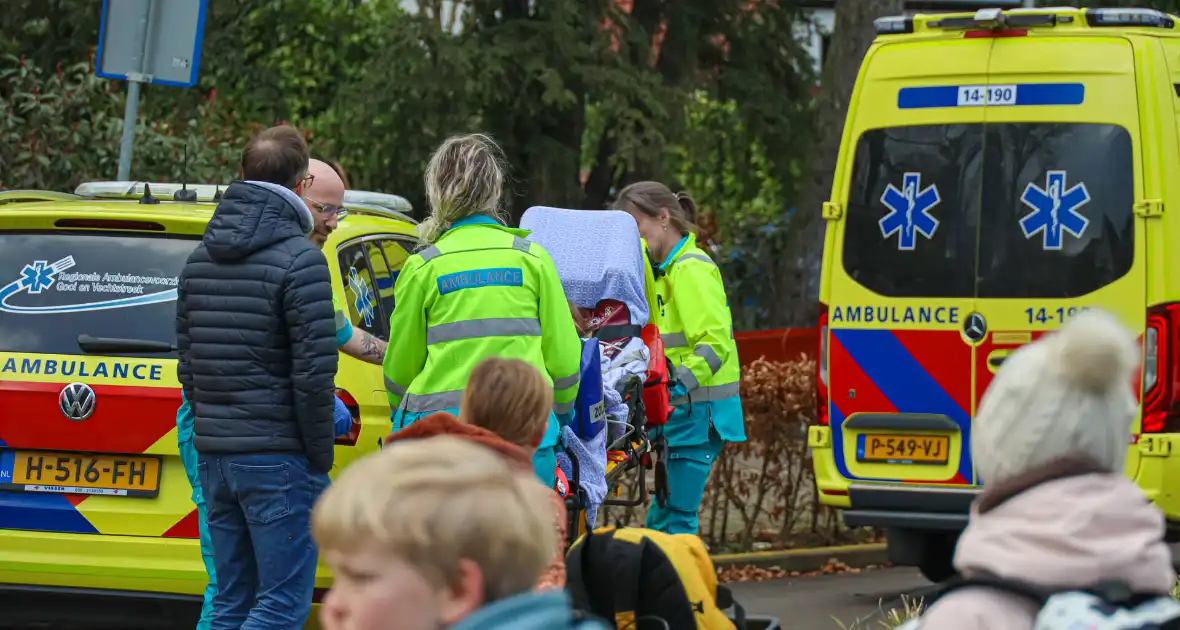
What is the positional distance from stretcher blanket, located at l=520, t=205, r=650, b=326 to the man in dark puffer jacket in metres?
1.68

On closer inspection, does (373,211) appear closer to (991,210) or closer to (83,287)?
(83,287)

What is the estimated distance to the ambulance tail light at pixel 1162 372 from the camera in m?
7.15

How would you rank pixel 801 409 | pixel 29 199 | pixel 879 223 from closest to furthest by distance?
pixel 29 199, pixel 879 223, pixel 801 409

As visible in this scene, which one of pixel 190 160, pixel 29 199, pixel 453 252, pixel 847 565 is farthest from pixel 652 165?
pixel 453 252

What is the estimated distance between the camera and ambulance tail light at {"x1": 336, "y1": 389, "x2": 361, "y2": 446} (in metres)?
5.88

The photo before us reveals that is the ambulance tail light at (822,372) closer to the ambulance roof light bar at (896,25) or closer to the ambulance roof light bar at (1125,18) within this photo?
the ambulance roof light bar at (896,25)

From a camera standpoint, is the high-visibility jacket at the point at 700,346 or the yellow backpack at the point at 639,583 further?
the high-visibility jacket at the point at 700,346

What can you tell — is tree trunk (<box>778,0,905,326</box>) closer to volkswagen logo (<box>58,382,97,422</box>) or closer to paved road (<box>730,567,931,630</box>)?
paved road (<box>730,567,931,630</box>)

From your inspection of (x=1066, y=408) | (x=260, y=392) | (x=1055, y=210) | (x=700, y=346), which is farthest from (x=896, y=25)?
(x=1066, y=408)

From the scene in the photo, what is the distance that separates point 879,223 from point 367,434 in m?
2.98

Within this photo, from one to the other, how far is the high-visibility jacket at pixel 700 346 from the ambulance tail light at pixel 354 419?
1799 millimetres

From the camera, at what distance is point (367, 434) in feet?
19.4

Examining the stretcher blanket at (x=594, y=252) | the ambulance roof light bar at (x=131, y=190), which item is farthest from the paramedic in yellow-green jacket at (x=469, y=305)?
the ambulance roof light bar at (x=131, y=190)

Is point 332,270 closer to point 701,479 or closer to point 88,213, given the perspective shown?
point 88,213
